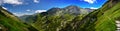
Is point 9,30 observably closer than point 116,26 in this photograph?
No

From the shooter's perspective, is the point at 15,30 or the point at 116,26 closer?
the point at 116,26

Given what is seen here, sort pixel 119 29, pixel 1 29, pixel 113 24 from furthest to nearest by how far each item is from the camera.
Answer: pixel 1 29, pixel 113 24, pixel 119 29

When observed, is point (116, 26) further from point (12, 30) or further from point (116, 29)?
point (12, 30)

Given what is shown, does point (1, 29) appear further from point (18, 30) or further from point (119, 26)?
point (119, 26)

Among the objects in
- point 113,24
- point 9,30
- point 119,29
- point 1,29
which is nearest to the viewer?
point 119,29

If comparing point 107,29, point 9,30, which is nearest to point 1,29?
point 9,30

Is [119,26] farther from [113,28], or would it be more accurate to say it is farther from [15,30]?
[15,30]

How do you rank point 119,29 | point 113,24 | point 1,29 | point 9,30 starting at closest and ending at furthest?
point 119,29 < point 113,24 < point 1,29 < point 9,30

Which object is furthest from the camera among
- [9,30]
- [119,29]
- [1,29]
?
[9,30]

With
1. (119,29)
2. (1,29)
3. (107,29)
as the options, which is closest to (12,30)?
(1,29)
